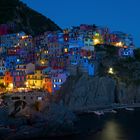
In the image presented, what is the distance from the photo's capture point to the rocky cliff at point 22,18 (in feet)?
263

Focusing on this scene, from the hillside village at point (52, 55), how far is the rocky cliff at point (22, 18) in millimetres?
3011

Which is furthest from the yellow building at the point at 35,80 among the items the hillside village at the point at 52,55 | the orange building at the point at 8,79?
the orange building at the point at 8,79

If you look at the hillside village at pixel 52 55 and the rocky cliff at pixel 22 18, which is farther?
the rocky cliff at pixel 22 18

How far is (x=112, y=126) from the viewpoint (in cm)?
4762

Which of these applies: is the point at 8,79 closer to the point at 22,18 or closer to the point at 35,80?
the point at 35,80

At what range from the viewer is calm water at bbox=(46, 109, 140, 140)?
41.7m

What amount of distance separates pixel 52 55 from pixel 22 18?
18544 mm

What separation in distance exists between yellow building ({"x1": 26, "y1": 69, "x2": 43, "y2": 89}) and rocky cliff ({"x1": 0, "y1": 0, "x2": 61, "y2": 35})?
807 inches

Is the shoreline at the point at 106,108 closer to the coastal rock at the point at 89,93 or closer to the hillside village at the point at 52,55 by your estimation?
the coastal rock at the point at 89,93

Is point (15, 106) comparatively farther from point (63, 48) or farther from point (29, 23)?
point (29, 23)

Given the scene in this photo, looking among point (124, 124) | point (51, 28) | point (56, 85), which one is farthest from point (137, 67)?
point (51, 28)

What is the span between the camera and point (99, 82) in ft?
202

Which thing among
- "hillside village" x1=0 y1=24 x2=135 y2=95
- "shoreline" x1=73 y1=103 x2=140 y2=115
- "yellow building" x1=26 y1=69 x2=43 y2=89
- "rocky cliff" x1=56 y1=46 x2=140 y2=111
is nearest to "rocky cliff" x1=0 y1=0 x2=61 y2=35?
"hillside village" x1=0 y1=24 x2=135 y2=95

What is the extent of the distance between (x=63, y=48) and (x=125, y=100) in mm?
12587
